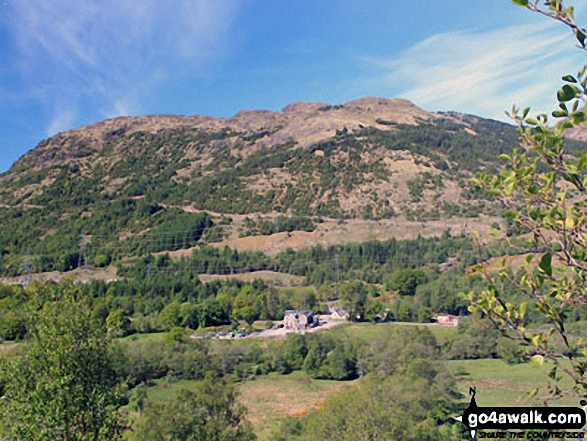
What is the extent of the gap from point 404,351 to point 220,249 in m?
50.1

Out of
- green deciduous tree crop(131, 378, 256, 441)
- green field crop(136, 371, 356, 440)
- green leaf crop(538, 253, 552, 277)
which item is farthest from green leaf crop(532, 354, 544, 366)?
green field crop(136, 371, 356, 440)

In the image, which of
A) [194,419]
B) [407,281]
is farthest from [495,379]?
[407,281]

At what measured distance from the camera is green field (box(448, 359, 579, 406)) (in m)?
24.7

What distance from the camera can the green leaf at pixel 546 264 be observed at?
7.14 feet

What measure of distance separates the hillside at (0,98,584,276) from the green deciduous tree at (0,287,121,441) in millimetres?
65837

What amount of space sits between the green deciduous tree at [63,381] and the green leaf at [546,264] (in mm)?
8743

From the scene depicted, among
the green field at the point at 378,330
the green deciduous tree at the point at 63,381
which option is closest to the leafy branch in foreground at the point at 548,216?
the green deciduous tree at the point at 63,381

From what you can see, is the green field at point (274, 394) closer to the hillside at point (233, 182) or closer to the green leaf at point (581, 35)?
the green leaf at point (581, 35)

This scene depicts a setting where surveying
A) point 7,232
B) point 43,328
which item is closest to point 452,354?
point 43,328

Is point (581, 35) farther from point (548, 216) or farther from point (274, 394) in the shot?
point (274, 394)

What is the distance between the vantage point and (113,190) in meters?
112

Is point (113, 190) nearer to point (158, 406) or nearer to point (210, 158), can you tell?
point (210, 158)

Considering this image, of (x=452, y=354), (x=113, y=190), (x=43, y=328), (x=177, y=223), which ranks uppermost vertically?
(x=113, y=190)

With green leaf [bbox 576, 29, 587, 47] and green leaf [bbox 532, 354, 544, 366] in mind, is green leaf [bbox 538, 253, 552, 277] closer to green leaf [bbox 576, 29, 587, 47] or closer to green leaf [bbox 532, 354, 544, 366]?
green leaf [bbox 532, 354, 544, 366]
